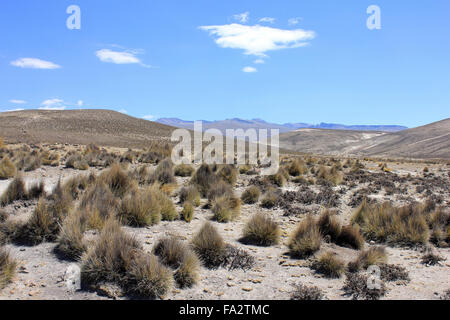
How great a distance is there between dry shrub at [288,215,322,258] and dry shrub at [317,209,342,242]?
28.0 inches

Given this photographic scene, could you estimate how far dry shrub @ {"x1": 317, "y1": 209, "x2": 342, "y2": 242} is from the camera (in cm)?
741

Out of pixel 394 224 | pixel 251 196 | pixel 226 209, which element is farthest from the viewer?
pixel 251 196

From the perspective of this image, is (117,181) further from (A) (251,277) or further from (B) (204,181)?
(A) (251,277)

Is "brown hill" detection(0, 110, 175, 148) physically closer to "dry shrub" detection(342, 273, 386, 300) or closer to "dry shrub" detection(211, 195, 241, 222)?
"dry shrub" detection(211, 195, 241, 222)

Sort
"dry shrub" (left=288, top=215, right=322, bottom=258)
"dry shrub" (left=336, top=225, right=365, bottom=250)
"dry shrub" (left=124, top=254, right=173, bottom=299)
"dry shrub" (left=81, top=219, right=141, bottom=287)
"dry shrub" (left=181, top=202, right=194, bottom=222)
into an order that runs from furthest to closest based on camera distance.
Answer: "dry shrub" (left=181, top=202, right=194, bottom=222), "dry shrub" (left=336, top=225, right=365, bottom=250), "dry shrub" (left=288, top=215, right=322, bottom=258), "dry shrub" (left=81, top=219, right=141, bottom=287), "dry shrub" (left=124, top=254, right=173, bottom=299)

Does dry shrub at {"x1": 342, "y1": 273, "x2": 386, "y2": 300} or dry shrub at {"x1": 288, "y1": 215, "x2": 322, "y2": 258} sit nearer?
dry shrub at {"x1": 342, "y1": 273, "x2": 386, "y2": 300}

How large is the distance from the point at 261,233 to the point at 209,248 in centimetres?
155

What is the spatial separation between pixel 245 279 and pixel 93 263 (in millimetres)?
2332

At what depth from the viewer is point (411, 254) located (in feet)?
22.9

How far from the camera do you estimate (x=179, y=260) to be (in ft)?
17.8

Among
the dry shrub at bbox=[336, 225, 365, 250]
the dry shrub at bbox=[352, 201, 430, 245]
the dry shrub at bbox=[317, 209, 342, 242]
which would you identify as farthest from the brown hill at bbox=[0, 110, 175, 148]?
the dry shrub at bbox=[336, 225, 365, 250]

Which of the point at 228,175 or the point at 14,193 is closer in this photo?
the point at 14,193

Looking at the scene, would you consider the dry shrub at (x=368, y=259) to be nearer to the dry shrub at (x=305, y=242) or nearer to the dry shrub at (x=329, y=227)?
the dry shrub at (x=305, y=242)

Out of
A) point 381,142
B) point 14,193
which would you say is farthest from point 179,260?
point 381,142
